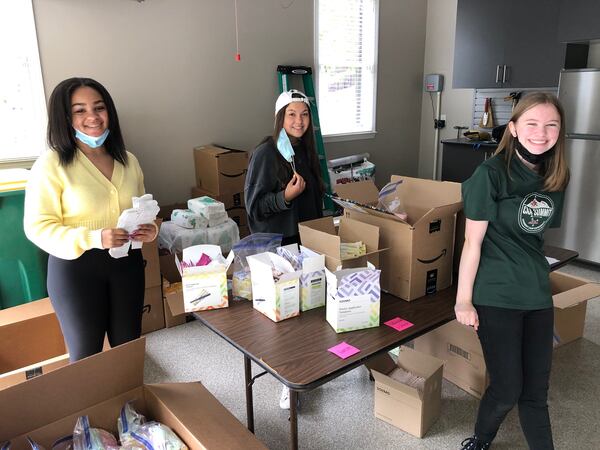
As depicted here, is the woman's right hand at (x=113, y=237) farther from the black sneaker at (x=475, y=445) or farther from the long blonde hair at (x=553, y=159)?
the black sneaker at (x=475, y=445)

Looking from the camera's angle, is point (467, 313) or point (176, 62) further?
point (176, 62)

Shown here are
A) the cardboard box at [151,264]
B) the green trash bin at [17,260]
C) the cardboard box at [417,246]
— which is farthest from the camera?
the cardboard box at [151,264]

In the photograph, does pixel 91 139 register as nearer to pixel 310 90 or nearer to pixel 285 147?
pixel 285 147

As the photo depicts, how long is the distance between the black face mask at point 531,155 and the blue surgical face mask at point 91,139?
4.68ft

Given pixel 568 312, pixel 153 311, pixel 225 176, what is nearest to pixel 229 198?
pixel 225 176

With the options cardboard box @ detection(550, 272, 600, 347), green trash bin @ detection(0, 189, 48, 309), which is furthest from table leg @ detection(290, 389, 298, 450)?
green trash bin @ detection(0, 189, 48, 309)

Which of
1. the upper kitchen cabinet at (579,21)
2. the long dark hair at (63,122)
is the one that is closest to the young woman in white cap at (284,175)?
the long dark hair at (63,122)

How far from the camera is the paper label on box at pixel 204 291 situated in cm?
175

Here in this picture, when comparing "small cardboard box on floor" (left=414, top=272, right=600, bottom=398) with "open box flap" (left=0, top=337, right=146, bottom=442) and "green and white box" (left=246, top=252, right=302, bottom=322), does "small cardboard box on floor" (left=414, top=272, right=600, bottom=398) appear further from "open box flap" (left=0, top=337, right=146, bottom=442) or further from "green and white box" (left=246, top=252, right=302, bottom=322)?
"open box flap" (left=0, top=337, right=146, bottom=442)

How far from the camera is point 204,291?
1767 millimetres

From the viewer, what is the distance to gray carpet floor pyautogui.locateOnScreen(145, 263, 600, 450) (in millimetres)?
2094

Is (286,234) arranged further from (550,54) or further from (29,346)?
(550,54)

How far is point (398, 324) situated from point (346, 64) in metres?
4.32

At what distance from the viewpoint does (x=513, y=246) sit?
1597mm
